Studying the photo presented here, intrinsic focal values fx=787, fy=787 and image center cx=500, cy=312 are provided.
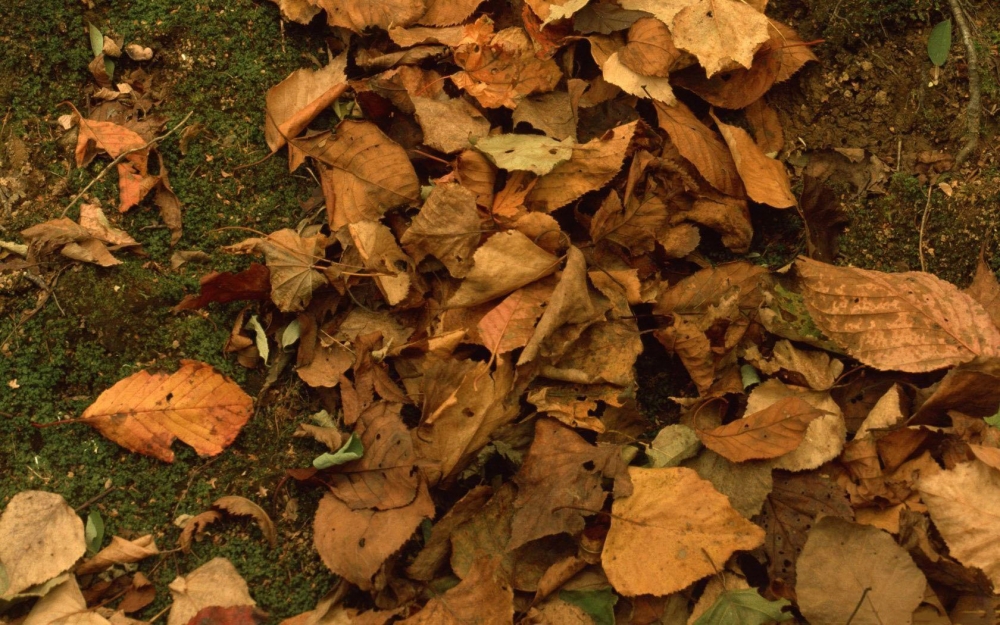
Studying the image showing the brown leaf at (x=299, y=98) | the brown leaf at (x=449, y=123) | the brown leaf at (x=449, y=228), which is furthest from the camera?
the brown leaf at (x=299, y=98)

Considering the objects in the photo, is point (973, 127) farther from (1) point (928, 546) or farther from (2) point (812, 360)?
(1) point (928, 546)

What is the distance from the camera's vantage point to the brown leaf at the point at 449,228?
1.96 meters

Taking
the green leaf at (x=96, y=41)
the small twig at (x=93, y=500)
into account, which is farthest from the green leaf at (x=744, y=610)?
the green leaf at (x=96, y=41)

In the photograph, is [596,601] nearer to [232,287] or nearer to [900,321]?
[900,321]

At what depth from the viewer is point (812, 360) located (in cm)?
196

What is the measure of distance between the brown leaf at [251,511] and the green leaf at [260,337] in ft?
1.16

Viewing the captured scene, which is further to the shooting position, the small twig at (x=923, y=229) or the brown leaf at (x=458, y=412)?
the small twig at (x=923, y=229)

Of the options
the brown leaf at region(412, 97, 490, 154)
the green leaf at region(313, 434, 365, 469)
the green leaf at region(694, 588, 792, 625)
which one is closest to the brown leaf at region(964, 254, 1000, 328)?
the green leaf at region(694, 588, 792, 625)

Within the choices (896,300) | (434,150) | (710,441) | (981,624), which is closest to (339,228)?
(434,150)

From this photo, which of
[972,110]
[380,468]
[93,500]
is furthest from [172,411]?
[972,110]

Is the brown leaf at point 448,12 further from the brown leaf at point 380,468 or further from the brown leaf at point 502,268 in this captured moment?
the brown leaf at point 380,468

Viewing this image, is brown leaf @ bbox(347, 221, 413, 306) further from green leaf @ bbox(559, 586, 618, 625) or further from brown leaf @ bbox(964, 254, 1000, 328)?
brown leaf @ bbox(964, 254, 1000, 328)

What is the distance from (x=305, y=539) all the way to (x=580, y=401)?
748 millimetres

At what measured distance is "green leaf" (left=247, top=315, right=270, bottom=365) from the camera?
2016mm
